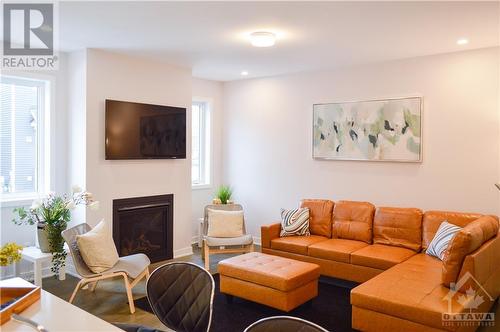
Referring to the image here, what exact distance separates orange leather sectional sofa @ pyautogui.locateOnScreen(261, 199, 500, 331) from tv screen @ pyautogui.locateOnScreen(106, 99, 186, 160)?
1.71 meters

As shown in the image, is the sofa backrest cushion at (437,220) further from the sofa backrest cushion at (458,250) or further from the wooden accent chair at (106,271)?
the wooden accent chair at (106,271)

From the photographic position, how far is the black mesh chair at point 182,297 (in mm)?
2076

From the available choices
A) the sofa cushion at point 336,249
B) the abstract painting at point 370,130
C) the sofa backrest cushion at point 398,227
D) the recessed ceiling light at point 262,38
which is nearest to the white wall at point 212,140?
the abstract painting at point 370,130

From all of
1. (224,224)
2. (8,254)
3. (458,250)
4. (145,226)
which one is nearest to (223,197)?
(224,224)

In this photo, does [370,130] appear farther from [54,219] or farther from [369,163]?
[54,219]

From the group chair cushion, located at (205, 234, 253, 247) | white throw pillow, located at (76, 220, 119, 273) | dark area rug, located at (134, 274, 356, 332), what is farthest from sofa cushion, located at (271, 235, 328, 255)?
white throw pillow, located at (76, 220, 119, 273)

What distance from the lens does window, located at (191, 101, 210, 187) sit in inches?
261

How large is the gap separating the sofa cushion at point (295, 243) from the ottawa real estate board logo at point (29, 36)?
334 centimetres

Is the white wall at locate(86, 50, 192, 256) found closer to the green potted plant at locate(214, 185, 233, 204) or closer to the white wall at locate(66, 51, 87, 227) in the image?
the white wall at locate(66, 51, 87, 227)

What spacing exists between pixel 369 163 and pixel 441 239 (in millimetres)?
1510

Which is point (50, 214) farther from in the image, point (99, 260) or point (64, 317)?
point (64, 317)

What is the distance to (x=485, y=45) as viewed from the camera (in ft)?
14.1

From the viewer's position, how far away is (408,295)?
3031 millimetres

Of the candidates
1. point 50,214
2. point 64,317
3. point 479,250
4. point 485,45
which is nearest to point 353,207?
point 479,250
